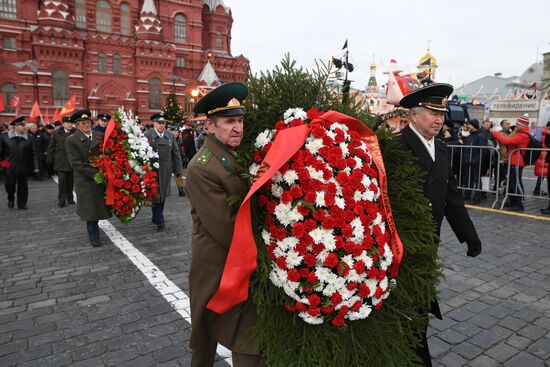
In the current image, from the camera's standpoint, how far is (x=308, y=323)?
218cm

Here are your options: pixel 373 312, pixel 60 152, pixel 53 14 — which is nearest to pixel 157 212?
pixel 60 152

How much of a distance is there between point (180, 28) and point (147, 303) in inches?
1866

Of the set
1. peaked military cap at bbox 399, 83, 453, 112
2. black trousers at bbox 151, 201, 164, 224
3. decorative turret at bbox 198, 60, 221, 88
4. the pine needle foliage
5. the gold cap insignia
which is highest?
decorative turret at bbox 198, 60, 221, 88

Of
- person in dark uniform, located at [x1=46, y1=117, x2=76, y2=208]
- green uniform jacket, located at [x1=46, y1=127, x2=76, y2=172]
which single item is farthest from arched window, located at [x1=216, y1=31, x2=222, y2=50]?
person in dark uniform, located at [x1=46, y1=117, x2=76, y2=208]

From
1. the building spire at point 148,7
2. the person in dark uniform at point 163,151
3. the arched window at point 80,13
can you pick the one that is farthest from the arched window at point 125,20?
the person in dark uniform at point 163,151

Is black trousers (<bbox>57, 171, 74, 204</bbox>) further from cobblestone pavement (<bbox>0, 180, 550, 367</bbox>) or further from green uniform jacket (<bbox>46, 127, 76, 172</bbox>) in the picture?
cobblestone pavement (<bbox>0, 180, 550, 367</bbox>)

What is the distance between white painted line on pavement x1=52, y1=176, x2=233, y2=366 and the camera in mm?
4050

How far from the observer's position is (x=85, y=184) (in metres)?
6.54

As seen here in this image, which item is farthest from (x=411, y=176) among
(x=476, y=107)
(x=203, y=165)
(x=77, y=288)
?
(x=476, y=107)

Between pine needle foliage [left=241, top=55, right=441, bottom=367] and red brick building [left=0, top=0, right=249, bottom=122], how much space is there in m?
37.4

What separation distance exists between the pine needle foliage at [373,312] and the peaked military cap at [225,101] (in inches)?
3.4

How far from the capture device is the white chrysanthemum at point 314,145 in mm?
2266

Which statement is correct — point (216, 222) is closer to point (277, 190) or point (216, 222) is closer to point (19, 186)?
point (277, 190)

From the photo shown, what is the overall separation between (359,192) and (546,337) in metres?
2.77
